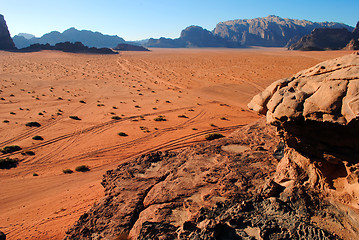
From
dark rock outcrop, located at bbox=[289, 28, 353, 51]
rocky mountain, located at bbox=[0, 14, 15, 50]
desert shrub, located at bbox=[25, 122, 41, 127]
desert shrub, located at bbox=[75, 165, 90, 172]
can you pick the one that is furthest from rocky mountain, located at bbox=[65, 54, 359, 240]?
dark rock outcrop, located at bbox=[289, 28, 353, 51]

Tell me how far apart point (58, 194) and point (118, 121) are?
11.6 m

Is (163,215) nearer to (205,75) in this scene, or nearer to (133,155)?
(133,155)

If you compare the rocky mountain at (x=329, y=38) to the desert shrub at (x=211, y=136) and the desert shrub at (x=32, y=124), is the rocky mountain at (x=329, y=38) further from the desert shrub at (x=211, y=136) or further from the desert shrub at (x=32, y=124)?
the desert shrub at (x=32, y=124)

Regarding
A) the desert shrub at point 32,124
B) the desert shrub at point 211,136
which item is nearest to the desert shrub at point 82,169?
the desert shrub at point 211,136

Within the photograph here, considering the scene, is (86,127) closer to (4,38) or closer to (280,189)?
(280,189)

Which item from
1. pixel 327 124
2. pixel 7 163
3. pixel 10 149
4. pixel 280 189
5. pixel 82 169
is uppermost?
pixel 327 124

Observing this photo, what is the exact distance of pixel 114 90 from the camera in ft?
121

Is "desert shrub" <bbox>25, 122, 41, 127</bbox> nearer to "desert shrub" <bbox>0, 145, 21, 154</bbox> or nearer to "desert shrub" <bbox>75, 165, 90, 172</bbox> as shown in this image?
"desert shrub" <bbox>0, 145, 21, 154</bbox>

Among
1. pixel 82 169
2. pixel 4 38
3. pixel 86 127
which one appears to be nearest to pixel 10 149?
pixel 86 127

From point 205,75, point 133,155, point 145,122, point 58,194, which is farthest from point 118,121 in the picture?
point 205,75

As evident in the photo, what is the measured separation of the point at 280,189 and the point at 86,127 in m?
18.3

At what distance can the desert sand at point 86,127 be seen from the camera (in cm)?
1082

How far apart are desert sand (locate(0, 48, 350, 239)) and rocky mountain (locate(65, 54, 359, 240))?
3292 mm

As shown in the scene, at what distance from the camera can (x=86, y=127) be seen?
21.3m
